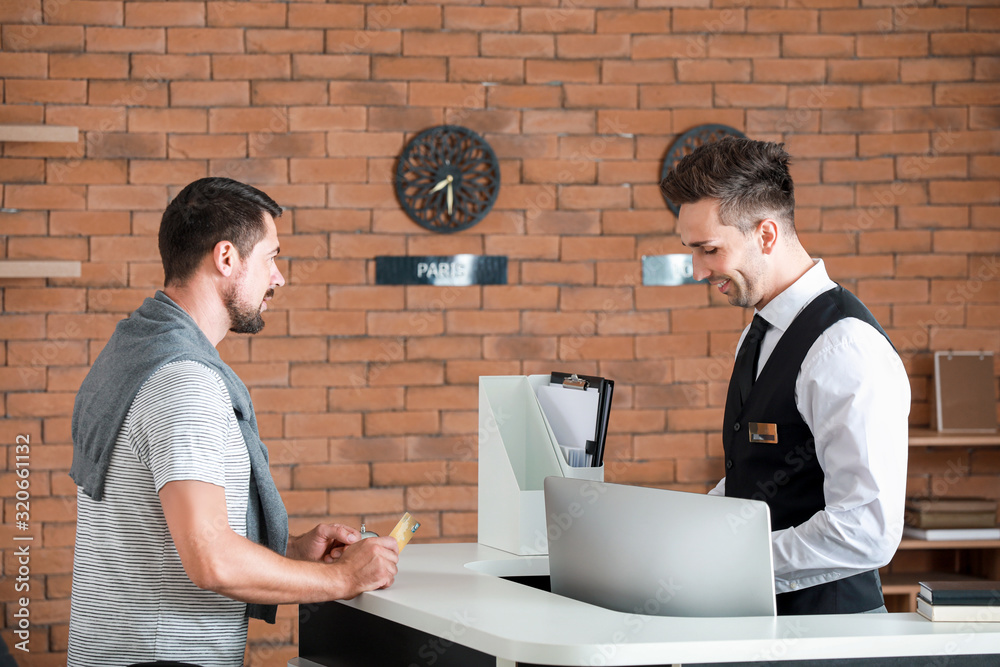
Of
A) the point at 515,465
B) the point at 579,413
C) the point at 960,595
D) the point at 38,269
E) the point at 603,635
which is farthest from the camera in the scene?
the point at 38,269

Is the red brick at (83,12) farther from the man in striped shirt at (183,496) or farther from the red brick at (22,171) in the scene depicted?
the man in striped shirt at (183,496)

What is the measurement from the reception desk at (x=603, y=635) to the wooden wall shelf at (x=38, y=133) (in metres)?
2.24

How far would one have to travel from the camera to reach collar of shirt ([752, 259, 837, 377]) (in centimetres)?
173

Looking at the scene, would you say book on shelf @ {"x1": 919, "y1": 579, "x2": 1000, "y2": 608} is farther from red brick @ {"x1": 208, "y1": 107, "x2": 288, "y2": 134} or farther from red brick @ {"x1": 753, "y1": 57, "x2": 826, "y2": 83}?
red brick @ {"x1": 208, "y1": 107, "x2": 288, "y2": 134}

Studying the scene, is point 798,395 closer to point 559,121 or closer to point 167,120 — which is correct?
point 559,121

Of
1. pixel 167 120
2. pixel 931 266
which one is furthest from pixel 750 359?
pixel 167 120

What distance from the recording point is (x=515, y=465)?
2.01 metres

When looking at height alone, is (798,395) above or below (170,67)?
below

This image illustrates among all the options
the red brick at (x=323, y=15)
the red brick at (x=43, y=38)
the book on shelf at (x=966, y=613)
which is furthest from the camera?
the red brick at (x=323, y=15)

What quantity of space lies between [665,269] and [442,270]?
857 mm

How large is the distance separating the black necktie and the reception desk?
55 centimetres

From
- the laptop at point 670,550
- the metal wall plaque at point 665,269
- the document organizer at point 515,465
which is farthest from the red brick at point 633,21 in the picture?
the laptop at point 670,550

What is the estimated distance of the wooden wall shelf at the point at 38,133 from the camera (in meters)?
2.98

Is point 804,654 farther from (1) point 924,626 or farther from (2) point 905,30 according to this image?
(2) point 905,30
